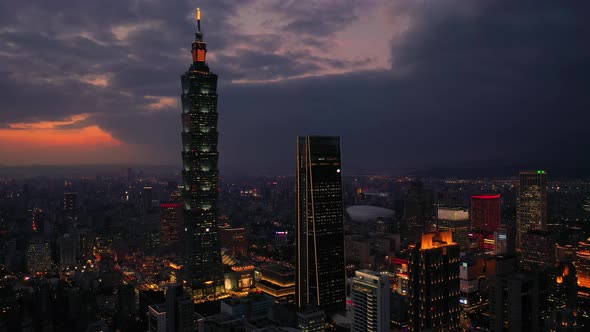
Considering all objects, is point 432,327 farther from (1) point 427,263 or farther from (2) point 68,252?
(2) point 68,252

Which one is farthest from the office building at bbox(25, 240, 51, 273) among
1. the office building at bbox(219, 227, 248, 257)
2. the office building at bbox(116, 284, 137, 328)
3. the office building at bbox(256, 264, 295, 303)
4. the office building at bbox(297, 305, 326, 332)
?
the office building at bbox(297, 305, 326, 332)

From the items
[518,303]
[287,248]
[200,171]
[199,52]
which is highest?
[199,52]

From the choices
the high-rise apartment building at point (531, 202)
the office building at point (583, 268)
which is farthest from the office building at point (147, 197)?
the office building at point (583, 268)

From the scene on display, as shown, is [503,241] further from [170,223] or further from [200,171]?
[170,223]

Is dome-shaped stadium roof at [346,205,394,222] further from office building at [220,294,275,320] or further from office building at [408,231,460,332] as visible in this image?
office building at [408,231,460,332]

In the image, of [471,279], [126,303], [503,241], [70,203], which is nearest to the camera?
[126,303]

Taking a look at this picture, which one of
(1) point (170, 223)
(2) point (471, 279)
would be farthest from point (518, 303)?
(1) point (170, 223)

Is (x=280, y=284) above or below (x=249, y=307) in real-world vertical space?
above

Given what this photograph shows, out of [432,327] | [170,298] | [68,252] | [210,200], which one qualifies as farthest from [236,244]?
[432,327]
